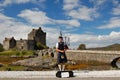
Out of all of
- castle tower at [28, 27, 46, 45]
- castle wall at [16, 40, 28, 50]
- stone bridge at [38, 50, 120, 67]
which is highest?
castle tower at [28, 27, 46, 45]

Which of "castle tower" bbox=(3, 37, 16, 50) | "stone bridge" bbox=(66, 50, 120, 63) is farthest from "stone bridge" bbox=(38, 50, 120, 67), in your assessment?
"castle tower" bbox=(3, 37, 16, 50)

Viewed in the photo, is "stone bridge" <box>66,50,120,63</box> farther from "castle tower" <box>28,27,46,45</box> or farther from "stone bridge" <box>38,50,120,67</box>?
"castle tower" <box>28,27,46,45</box>

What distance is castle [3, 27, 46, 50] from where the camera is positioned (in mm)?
147250

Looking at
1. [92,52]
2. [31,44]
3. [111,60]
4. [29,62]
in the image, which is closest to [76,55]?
[92,52]

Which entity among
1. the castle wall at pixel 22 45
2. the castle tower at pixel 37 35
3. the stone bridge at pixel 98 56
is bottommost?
the stone bridge at pixel 98 56

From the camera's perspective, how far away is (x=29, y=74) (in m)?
19.6

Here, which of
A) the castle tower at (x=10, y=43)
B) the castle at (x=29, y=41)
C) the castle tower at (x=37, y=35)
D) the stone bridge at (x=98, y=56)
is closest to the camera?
the stone bridge at (x=98, y=56)

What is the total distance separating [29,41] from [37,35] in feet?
44.8

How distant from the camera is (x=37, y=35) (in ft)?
523

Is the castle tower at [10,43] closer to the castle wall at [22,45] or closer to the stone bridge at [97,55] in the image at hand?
the castle wall at [22,45]

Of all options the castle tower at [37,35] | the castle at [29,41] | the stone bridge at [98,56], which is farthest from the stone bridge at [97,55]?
the castle tower at [37,35]

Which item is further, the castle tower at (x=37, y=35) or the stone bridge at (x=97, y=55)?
the castle tower at (x=37, y=35)

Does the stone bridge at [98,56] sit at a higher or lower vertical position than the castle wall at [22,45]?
lower

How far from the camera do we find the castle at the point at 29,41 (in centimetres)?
14725
